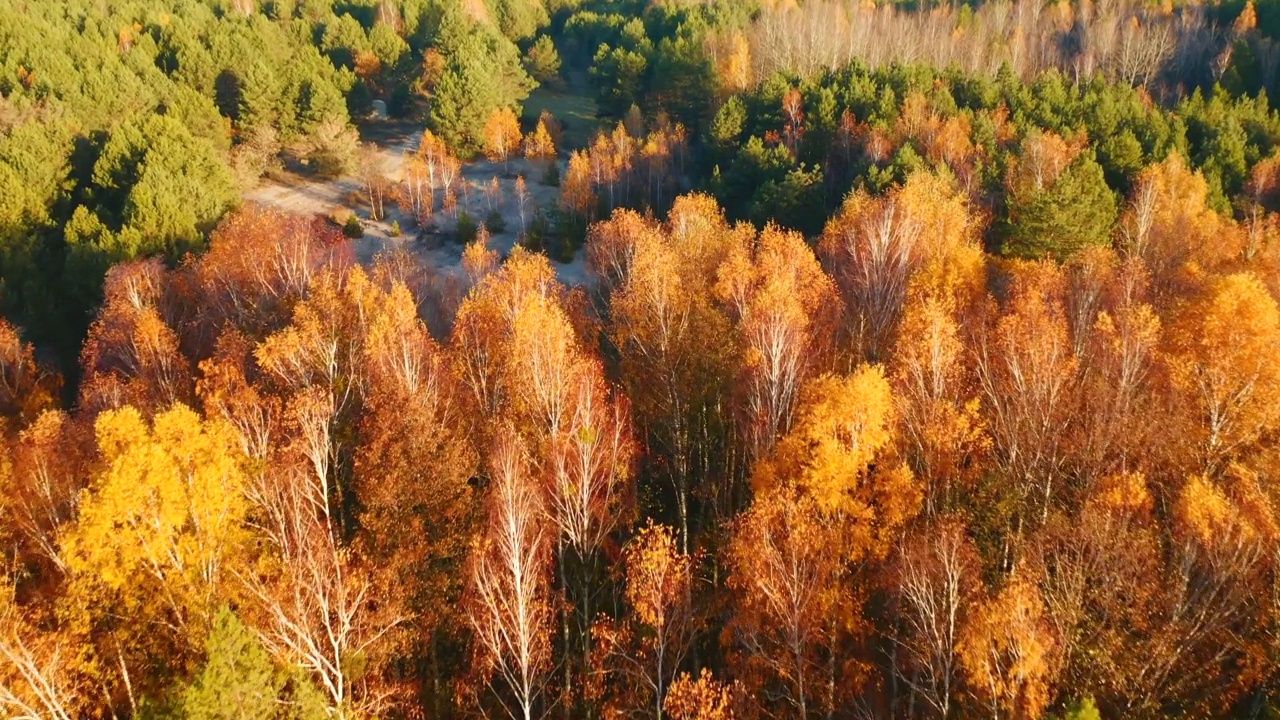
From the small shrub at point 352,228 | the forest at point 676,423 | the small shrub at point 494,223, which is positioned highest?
the forest at point 676,423

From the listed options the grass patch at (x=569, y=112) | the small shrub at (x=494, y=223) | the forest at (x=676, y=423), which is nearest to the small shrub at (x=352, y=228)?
the forest at (x=676, y=423)

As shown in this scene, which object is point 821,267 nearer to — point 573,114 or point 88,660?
point 88,660

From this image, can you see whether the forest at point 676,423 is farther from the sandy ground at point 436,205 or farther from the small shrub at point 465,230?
the sandy ground at point 436,205

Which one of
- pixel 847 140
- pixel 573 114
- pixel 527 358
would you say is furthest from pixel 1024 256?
pixel 573 114

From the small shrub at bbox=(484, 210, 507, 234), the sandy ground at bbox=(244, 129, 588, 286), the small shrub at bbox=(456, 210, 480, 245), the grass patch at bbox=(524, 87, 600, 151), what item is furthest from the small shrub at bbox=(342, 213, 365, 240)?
the grass patch at bbox=(524, 87, 600, 151)

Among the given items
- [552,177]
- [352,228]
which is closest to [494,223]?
[552,177]

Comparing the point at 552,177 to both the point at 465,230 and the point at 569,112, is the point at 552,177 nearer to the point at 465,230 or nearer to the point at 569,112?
the point at 465,230
